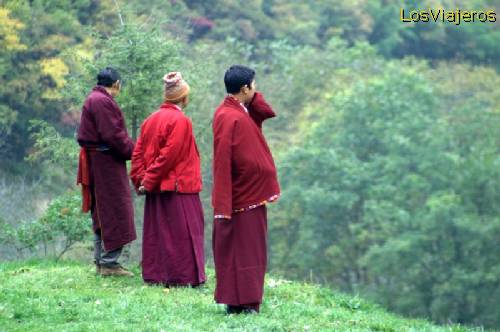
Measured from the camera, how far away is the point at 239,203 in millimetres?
8000

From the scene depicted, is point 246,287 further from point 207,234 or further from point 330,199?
point 330,199

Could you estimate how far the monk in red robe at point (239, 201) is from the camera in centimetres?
791

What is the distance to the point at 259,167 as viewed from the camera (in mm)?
7996

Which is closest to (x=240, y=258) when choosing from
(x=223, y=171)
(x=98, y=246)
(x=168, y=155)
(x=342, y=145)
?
(x=223, y=171)

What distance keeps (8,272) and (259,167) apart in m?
4.19

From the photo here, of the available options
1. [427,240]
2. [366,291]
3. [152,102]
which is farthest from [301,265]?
[152,102]

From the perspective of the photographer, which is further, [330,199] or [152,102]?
[330,199]

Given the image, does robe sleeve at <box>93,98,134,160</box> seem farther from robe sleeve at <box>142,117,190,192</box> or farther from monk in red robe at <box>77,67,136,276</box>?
robe sleeve at <box>142,117,190,192</box>

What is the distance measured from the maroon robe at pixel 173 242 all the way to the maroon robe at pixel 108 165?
32 centimetres

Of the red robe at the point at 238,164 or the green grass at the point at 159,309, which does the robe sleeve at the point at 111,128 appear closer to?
the green grass at the point at 159,309

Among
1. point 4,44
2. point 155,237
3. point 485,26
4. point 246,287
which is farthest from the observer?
point 485,26

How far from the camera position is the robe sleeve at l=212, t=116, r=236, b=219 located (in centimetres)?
788

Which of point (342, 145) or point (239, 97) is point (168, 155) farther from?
point (342, 145)

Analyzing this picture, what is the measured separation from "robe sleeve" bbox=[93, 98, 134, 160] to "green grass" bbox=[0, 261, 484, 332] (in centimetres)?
128
